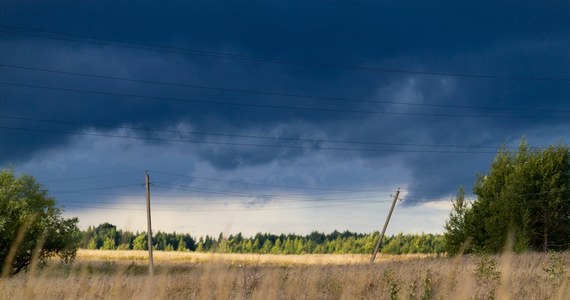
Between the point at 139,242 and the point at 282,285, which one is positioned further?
the point at 282,285

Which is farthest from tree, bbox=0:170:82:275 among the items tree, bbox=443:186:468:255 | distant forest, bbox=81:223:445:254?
tree, bbox=443:186:468:255

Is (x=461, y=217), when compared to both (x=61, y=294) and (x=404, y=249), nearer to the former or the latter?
(x=61, y=294)

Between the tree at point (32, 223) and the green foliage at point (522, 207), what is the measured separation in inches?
1342

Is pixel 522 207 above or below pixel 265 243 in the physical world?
above

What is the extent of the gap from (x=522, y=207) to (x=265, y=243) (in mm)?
48718

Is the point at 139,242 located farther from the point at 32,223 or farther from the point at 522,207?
the point at 522,207

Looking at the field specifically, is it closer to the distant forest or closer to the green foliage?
the distant forest

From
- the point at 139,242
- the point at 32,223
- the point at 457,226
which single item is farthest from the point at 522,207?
the point at 139,242

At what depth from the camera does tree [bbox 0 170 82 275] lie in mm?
49062

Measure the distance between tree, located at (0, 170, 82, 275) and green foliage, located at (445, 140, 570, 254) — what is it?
112ft

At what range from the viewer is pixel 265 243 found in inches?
300

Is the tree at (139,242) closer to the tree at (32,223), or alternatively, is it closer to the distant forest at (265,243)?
the distant forest at (265,243)

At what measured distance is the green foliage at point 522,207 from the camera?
51.5 m

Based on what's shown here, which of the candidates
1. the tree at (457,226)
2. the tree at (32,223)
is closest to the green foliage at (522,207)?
the tree at (457,226)
